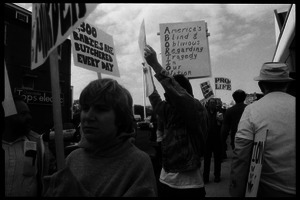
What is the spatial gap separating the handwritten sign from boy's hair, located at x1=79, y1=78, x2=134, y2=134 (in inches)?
124

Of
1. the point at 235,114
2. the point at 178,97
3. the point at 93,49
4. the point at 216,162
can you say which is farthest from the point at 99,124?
the point at 216,162

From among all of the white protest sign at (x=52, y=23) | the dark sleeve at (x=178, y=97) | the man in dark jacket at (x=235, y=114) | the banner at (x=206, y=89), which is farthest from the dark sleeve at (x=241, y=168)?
the banner at (x=206, y=89)

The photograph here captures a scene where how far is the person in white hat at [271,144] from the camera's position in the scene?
2115mm

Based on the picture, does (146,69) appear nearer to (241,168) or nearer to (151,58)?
(151,58)

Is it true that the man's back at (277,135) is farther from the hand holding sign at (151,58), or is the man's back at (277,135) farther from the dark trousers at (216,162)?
the dark trousers at (216,162)

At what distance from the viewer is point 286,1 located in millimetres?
1714

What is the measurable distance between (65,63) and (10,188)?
27281 mm

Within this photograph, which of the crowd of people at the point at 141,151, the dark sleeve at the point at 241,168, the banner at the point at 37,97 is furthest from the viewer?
the banner at the point at 37,97

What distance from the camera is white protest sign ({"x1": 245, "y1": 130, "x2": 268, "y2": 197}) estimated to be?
2.11 meters

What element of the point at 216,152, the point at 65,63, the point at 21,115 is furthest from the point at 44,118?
the point at 21,115

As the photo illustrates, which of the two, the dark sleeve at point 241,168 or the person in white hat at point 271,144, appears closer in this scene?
the person in white hat at point 271,144

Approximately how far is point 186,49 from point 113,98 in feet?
11.4

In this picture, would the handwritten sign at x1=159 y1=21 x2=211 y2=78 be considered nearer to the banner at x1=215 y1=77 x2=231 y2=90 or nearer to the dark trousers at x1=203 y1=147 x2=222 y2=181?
the dark trousers at x1=203 y1=147 x2=222 y2=181

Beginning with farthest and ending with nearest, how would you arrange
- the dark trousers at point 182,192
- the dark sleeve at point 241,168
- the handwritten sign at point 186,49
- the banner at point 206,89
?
1. the banner at point 206,89
2. the handwritten sign at point 186,49
3. the dark trousers at point 182,192
4. the dark sleeve at point 241,168
